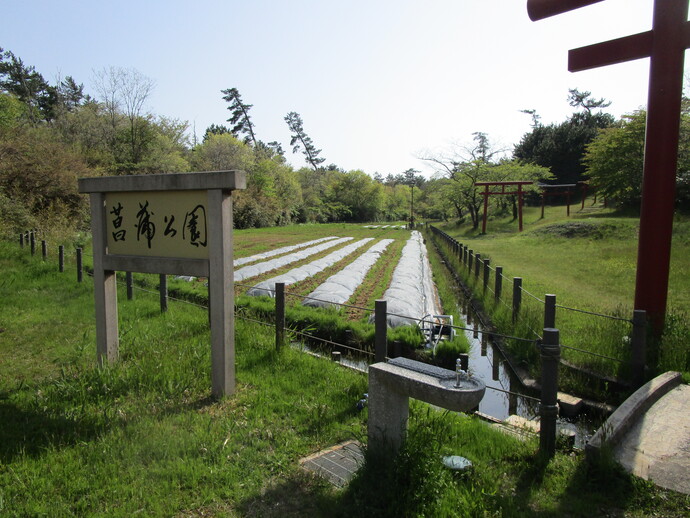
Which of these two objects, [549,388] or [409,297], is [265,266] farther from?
[549,388]

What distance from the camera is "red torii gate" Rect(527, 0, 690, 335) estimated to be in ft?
16.7

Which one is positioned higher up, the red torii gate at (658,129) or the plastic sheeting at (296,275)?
the red torii gate at (658,129)

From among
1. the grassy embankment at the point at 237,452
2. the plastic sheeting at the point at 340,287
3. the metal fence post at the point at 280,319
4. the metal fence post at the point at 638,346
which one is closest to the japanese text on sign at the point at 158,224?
the grassy embankment at the point at 237,452

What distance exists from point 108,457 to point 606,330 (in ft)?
19.0

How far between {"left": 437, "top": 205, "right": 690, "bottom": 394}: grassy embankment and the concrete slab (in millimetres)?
1121

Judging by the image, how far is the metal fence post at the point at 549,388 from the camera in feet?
10.5

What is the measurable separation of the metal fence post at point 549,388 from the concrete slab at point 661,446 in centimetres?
45

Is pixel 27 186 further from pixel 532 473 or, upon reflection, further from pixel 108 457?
pixel 532 473

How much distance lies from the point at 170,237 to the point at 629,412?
4.21 m

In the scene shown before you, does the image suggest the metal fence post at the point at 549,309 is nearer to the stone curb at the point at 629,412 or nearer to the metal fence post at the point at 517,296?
the stone curb at the point at 629,412

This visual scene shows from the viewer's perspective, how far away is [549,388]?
10.6ft

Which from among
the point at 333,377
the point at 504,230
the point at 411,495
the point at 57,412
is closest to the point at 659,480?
the point at 411,495

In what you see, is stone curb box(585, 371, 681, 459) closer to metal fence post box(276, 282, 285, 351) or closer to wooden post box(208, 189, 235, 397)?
wooden post box(208, 189, 235, 397)

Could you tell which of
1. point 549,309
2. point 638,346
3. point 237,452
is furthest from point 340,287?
point 237,452
